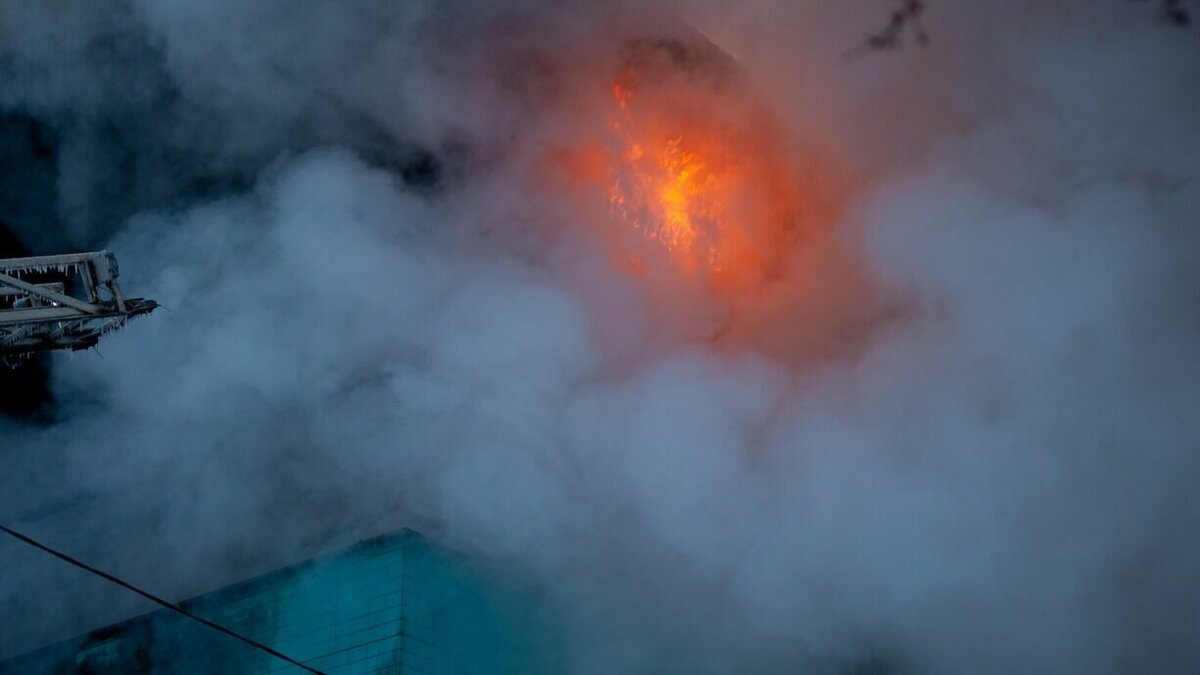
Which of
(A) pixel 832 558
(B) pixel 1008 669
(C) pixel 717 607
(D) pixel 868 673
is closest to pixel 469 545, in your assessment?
(C) pixel 717 607

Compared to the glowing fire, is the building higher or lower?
lower

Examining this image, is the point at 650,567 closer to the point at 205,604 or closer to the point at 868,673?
the point at 868,673

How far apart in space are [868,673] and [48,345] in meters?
9.66

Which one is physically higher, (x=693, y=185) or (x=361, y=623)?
(x=693, y=185)

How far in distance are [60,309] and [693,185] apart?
7.03 meters

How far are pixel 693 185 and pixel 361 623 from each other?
6.02 m

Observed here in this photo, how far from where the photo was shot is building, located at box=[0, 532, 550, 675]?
1062 cm

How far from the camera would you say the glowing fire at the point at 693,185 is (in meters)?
12.3

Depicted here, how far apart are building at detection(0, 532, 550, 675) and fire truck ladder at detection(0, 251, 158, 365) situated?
13.5 feet

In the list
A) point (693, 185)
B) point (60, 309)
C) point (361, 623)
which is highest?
point (693, 185)

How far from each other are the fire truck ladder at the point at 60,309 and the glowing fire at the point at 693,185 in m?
6.21

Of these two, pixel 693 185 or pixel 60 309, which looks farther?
pixel 693 185

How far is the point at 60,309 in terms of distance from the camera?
7.49 m

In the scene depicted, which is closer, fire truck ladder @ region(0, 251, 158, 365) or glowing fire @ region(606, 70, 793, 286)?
fire truck ladder @ region(0, 251, 158, 365)
